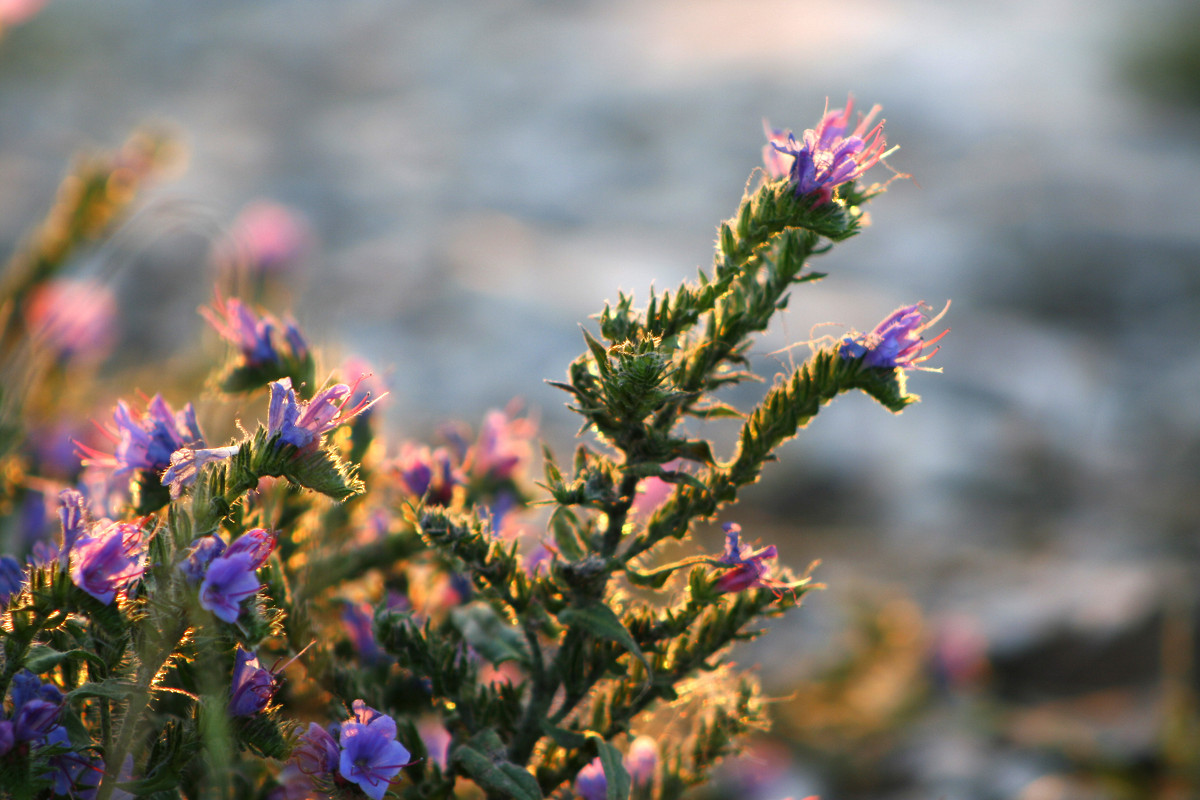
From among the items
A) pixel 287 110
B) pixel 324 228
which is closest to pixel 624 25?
pixel 287 110

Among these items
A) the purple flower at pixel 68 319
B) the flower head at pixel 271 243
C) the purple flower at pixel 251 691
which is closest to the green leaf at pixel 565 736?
the purple flower at pixel 251 691

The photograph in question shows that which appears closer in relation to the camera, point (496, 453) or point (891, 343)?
point (891, 343)

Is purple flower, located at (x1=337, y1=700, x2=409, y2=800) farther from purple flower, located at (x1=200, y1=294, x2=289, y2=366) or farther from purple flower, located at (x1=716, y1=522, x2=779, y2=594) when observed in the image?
purple flower, located at (x1=200, y1=294, x2=289, y2=366)

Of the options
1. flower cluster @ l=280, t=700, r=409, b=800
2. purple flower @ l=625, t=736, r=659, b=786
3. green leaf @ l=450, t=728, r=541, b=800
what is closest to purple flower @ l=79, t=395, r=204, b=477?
Answer: flower cluster @ l=280, t=700, r=409, b=800

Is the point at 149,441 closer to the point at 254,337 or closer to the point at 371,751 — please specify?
the point at 254,337

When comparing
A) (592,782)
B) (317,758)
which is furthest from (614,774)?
(317,758)

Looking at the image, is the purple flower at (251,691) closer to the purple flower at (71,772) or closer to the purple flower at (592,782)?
the purple flower at (71,772)
